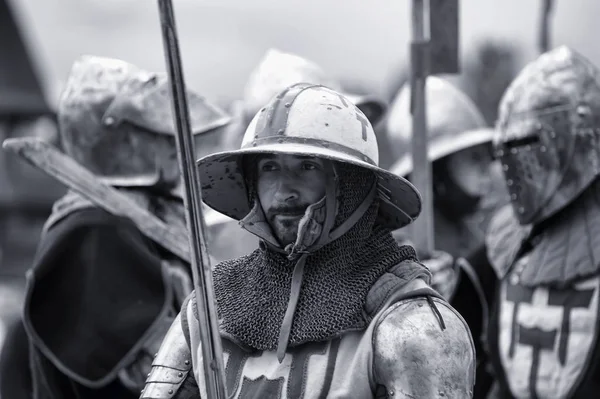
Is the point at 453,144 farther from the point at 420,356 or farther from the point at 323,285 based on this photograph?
the point at 420,356

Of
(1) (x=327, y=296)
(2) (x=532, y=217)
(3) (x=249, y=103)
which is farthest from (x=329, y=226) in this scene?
(3) (x=249, y=103)

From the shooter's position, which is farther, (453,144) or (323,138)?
(453,144)

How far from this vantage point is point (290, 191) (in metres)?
4.13

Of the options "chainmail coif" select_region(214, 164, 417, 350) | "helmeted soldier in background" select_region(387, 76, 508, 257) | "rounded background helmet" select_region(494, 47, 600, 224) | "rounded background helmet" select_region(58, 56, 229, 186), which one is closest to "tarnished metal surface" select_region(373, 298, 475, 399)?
"chainmail coif" select_region(214, 164, 417, 350)

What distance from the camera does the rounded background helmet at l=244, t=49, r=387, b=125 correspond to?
8164 millimetres

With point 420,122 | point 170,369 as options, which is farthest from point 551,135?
point 170,369

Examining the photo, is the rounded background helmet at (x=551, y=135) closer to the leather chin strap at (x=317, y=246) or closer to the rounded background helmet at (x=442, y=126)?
the rounded background helmet at (x=442, y=126)

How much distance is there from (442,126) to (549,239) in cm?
261

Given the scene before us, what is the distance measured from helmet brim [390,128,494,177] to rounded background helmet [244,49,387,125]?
0.78 metres

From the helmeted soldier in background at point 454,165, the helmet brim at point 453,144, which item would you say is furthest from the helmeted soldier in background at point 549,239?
the helmet brim at point 453,144

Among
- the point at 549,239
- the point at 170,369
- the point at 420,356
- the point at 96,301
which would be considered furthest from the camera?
the point at 549,239

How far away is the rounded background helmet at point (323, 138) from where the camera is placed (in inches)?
161

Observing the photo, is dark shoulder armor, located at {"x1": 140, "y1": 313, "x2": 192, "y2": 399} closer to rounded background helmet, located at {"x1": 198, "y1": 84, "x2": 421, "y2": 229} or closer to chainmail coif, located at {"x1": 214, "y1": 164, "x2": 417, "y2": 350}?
chainmail coif, located at {"x1": 214, "y1": 164, "x2": 417, "y2": 350}

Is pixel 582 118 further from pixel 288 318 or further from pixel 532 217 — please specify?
pixel 288 318
